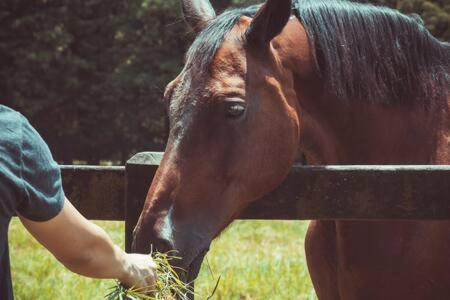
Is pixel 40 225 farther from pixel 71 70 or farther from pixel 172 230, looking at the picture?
pixel 71 70

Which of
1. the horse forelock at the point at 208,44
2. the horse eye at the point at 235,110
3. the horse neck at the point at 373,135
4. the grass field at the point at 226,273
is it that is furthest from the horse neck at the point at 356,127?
the grass field at the point at 226,273

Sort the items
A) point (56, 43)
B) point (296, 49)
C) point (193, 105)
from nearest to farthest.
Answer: point (193, 105) < point (296, 49) < point (56, 43)

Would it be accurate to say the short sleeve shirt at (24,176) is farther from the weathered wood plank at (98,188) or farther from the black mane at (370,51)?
the black mane at (370,51)

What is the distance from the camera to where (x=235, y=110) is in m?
2.58

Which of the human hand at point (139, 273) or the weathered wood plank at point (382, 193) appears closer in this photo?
the human hand at point (139, 273)

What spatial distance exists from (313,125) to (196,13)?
2.84ft

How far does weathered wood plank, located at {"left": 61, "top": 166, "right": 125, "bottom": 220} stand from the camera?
8.78 feet

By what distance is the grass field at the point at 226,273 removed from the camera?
5.22m

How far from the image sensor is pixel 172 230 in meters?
2.40

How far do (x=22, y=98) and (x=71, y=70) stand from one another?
6.51ft

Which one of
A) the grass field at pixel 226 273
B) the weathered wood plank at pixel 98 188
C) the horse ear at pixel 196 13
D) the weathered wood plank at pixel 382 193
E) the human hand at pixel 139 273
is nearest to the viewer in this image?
the human hand at pixel 139 273

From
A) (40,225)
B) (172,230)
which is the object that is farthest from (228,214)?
(40,225)


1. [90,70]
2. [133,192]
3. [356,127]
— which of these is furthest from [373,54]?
[90,70]

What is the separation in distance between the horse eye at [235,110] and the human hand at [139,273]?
2.62 feet
